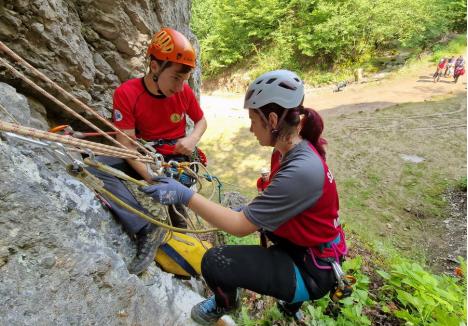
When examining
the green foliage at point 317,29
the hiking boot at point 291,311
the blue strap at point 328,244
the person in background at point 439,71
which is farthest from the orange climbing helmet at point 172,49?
the green foliage at point 317,29

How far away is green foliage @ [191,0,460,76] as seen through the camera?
18328 mm

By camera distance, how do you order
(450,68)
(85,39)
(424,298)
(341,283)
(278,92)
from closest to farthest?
(278,92) < (341,283) < (424,298) < (85,39) < (450,68)

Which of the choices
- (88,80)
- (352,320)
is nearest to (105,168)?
(88,80)

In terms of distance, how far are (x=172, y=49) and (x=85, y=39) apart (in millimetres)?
1417

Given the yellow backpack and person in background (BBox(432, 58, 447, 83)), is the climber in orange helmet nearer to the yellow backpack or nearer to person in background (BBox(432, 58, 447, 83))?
the yellow backpack

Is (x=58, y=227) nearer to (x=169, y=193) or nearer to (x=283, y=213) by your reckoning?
(x=169, y=193)

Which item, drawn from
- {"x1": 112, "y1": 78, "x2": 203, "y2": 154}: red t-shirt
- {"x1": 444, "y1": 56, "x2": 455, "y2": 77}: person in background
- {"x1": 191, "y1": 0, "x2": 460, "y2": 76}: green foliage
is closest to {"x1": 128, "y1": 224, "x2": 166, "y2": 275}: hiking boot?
{"x1": 112, "y1": 78, "x2": 203, "y2": 154}: red t-shirt

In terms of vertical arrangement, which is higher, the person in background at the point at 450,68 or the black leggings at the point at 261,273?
the black leggings at the point at 261,273

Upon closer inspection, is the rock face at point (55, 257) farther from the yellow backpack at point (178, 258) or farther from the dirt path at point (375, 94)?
the dirt path at point (375, 94)

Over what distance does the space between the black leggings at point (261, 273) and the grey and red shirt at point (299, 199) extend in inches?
9.1

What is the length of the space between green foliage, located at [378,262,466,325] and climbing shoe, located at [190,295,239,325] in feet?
4.68

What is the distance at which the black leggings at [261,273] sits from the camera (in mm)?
2049

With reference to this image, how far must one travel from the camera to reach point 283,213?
177 cm

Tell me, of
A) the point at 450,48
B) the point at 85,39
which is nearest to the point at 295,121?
the point at 85,39
